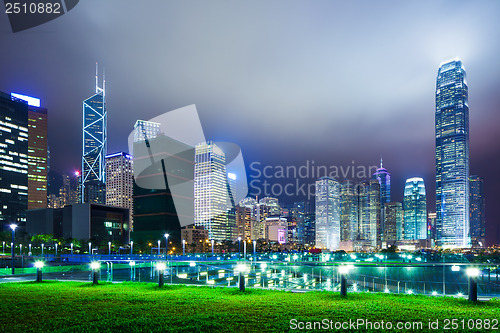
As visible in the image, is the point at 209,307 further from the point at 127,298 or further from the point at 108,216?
the point at 108,216

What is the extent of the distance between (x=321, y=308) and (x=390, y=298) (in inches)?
221

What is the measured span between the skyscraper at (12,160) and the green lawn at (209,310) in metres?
163

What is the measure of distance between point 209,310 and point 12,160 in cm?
17957

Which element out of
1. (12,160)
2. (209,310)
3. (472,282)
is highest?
(12,160)

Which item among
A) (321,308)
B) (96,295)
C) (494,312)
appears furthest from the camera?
(96,295)

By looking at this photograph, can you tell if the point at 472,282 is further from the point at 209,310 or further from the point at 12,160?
the point at 12,160

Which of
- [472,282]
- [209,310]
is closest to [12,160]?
[209,310]

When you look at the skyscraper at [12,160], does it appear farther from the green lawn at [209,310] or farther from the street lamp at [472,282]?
the street lamp at [472,282]

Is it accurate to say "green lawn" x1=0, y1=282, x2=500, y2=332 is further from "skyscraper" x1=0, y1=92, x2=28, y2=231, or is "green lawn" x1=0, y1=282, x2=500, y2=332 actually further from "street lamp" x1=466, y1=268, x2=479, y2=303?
"skyscraper" x1=0, y1=92, x2=28, y2=231

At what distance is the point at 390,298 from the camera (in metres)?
19.5

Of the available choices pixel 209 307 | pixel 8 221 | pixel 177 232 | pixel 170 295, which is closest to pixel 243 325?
pixel 209 307

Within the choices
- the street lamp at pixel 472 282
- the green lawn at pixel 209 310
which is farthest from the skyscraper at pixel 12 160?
the street lamp at pixel 472 282

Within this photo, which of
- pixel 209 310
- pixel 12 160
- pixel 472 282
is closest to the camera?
pixel 209 310

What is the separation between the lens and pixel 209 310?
15828 millimetres
